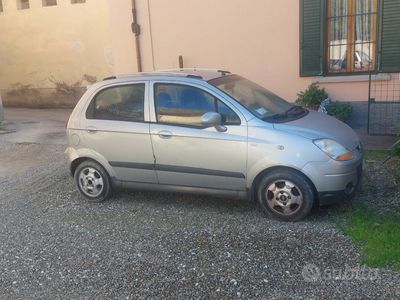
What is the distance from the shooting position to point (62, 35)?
47.2ft

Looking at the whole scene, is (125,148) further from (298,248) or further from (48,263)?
(298,248)

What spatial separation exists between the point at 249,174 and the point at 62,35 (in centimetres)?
1148

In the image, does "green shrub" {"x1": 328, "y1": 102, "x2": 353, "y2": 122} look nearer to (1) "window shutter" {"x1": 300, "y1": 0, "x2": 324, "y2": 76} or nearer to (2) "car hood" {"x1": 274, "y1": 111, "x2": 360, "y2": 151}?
(1) "window shutter" {"x1": 300, "y1": 0, "x2": 324, "y2": 76}

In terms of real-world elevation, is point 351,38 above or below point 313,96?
above

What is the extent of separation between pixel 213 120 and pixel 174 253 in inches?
58.5

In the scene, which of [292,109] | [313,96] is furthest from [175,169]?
[313,96]

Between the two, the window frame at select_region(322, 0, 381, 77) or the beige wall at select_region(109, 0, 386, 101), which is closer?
the window frame at select_region(322, 0, 381, 77)

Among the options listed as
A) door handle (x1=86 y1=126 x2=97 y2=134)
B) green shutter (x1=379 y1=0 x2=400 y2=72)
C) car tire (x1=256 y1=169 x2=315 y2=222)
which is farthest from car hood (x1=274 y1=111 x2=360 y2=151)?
green shutter (x1=379 y1=0 x2=400 y2=72)

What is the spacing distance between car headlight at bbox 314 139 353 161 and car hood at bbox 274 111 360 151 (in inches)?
2.4

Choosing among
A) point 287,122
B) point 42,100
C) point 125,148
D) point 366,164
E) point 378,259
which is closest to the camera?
point 378,259

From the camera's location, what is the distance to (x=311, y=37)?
8789 mm

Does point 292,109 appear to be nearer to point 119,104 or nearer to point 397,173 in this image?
point 397,173

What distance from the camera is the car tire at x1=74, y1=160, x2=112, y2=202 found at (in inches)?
225

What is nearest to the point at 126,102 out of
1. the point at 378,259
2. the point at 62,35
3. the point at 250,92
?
the point at 250,92
